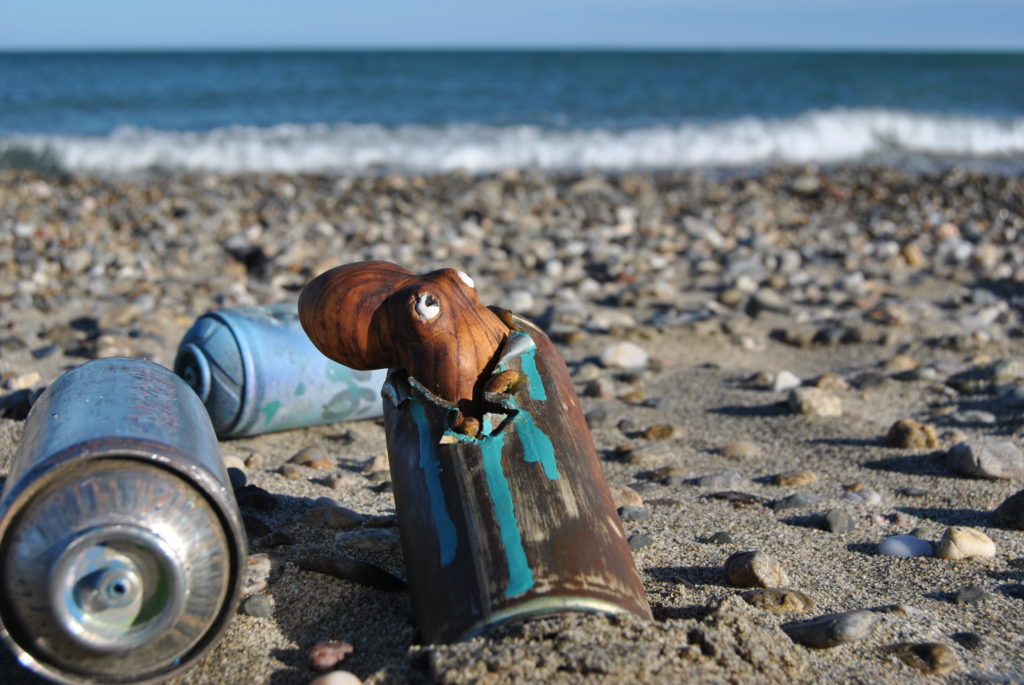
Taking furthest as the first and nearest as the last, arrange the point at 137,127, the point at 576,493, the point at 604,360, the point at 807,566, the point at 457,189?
1. the point at 137,127
2. the point at 457,189
3. the point at 604,360
4. the point at 807,566
5. the point at 576,493

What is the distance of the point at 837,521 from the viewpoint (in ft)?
8.00

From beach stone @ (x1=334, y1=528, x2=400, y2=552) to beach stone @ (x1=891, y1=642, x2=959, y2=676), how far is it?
1080mm

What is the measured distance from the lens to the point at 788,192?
8.50 m

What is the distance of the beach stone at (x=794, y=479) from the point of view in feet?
9.14

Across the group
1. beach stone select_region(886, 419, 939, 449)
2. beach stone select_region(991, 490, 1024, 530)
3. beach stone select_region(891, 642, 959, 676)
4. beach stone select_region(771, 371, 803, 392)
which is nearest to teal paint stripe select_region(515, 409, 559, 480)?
beach stone select_region(891, 642, 959, 676)

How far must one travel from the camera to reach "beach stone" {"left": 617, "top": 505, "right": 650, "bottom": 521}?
8.07 ft

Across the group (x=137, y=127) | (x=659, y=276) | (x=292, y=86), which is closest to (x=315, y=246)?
(x=659, y=276)

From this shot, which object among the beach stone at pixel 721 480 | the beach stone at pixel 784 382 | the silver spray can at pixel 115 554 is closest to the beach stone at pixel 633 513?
the beach stone at pixel 721 480

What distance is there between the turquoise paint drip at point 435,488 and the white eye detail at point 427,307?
6.7 inches

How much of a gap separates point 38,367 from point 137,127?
11.2 m

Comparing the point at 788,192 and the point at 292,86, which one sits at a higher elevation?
the point at 292,86

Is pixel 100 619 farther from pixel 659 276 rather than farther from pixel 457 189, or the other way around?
pixel 457 189

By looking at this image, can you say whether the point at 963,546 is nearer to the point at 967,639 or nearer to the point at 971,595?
the point at 971,595

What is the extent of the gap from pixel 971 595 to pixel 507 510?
3.54 ft
